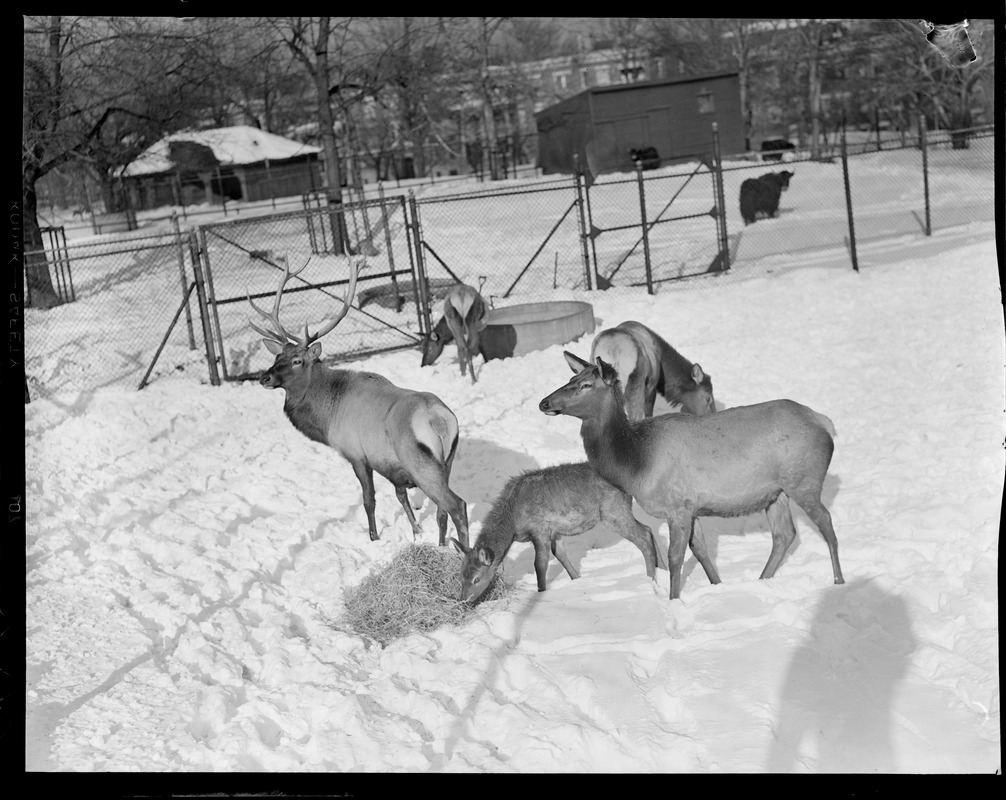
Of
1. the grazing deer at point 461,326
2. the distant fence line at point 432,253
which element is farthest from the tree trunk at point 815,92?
the grazing deer at point 461,326

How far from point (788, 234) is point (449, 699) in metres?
16.0

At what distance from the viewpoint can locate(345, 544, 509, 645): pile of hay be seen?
5.73 m

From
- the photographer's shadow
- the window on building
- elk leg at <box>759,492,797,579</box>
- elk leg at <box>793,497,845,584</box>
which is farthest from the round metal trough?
the window on building

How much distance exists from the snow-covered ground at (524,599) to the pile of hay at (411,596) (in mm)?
135

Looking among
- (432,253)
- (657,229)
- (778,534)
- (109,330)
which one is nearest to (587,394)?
(778,534)

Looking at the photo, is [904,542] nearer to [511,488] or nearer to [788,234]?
[511,488]

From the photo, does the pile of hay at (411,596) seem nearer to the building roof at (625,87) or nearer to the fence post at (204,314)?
the fence post at (204,314)

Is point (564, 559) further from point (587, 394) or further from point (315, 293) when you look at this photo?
point (315, 293)

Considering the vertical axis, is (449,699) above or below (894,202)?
below

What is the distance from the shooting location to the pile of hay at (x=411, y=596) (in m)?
5.73
